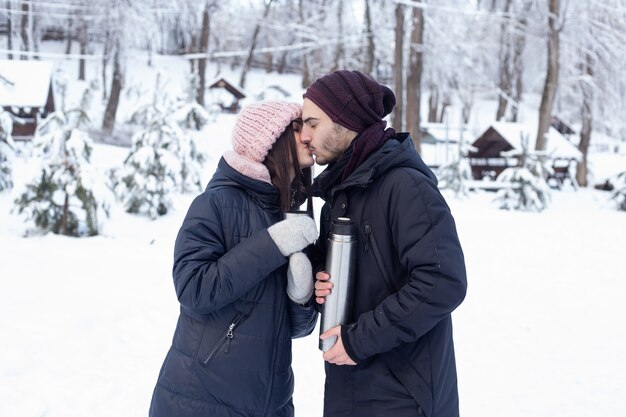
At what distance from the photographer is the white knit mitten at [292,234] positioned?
1953 millimetres

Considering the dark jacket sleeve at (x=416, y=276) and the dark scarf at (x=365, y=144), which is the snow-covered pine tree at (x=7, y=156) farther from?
the dark jacket sleeve at (x=416, y=276)

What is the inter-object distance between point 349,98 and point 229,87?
34780 mm

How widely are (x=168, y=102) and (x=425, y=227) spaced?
12.9 meters

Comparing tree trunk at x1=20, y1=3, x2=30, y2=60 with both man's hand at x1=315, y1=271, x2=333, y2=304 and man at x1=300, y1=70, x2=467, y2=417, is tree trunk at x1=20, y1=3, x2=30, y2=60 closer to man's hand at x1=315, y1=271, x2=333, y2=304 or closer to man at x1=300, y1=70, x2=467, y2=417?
man at x1=300, y1=70, x2=467, y2=417

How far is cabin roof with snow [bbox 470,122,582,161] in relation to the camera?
76.3ft

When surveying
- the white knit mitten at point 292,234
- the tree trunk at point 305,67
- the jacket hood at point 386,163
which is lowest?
the white knit mitten at point 292,234

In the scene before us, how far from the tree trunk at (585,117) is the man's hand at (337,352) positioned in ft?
78.8

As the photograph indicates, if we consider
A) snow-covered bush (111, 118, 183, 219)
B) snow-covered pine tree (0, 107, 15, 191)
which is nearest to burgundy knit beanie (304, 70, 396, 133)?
snow-covered bush (111, 118, 183, 219)

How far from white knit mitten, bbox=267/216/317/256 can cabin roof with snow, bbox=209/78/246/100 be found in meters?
34.6

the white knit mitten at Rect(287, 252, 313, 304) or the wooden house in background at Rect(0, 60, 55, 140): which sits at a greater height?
the wooden house in background at Rect(0, 60, 55, 140)

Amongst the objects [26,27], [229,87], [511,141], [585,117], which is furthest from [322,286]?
[229,87]

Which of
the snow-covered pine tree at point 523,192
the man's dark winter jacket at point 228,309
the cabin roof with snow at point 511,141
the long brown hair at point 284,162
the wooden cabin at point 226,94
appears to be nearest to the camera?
the man's dark winter jacket at point 228,309

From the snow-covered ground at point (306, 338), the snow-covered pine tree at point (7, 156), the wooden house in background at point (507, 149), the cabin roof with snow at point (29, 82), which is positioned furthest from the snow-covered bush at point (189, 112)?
the wooden house in background at point (507, 149)

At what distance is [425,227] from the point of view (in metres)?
1.86
